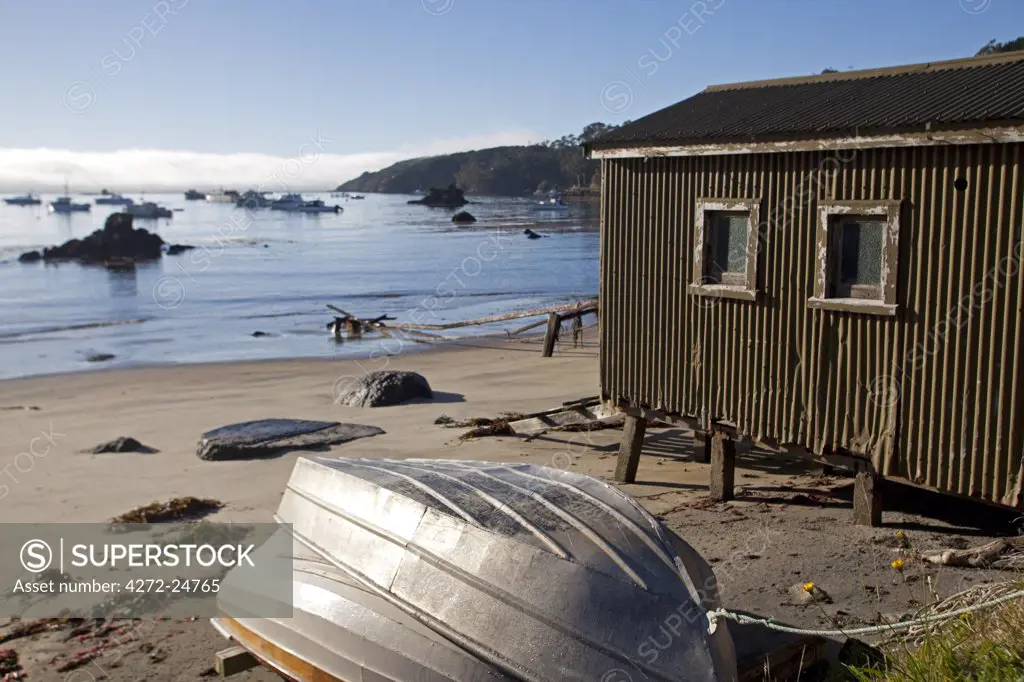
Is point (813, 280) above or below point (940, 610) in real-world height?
above

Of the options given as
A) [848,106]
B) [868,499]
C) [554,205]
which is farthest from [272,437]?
[554,205]

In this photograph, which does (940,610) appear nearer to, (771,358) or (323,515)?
(771,358)

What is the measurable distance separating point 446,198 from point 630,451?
14232cm

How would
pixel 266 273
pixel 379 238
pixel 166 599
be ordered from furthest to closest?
pixel 379 238 < pixel 266 273 < pixel 166 599

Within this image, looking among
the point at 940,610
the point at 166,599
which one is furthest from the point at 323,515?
the point at 940,610

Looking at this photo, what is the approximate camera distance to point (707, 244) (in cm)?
1041

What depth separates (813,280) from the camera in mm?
9406

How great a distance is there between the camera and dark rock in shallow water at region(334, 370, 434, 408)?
58.5ft

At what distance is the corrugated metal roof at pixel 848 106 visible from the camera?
27.5ft

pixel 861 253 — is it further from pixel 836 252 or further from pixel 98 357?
pixel 98 357

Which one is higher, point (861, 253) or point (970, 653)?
point (861, 253)

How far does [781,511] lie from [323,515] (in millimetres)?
5202

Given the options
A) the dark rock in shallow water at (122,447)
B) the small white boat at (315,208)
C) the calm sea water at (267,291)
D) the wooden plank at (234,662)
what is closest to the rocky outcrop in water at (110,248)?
the calm sea water at (267,291)

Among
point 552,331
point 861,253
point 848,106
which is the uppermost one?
point 848,106
